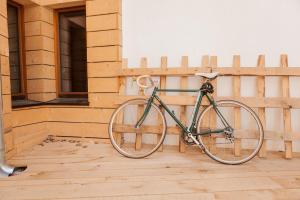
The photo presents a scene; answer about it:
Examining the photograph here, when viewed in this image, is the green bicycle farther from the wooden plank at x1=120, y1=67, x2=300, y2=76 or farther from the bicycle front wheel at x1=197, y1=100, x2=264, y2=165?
the wooden plank at x1=120, y1=67, x2=300, y2=76

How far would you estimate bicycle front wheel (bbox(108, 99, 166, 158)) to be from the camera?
260cm

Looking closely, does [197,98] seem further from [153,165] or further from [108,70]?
[108,70]

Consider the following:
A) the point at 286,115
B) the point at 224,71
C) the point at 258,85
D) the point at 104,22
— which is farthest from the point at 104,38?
the point at 286,115

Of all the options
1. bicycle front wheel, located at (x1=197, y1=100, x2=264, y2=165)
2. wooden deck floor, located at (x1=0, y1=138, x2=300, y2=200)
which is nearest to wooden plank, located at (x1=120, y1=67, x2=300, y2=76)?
bicycle front wheel, located at (x1=197, y1=100, x2=264, y2=165)

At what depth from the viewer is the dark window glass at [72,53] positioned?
3.37 meters

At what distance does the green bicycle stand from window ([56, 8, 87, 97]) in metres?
0.90

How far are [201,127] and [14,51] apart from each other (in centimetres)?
261

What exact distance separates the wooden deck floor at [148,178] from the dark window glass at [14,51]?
1052 mm

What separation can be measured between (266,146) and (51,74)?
114 inches

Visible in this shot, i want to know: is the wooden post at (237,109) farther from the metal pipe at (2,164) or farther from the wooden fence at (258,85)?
the metal pipe at (2,164)

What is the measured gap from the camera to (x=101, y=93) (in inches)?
119

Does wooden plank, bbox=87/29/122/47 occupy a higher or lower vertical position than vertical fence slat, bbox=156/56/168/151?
higher

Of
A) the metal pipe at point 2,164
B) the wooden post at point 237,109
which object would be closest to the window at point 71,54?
the metal pipe at point 2,164

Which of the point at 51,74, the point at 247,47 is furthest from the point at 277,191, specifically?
the point at 51,74
